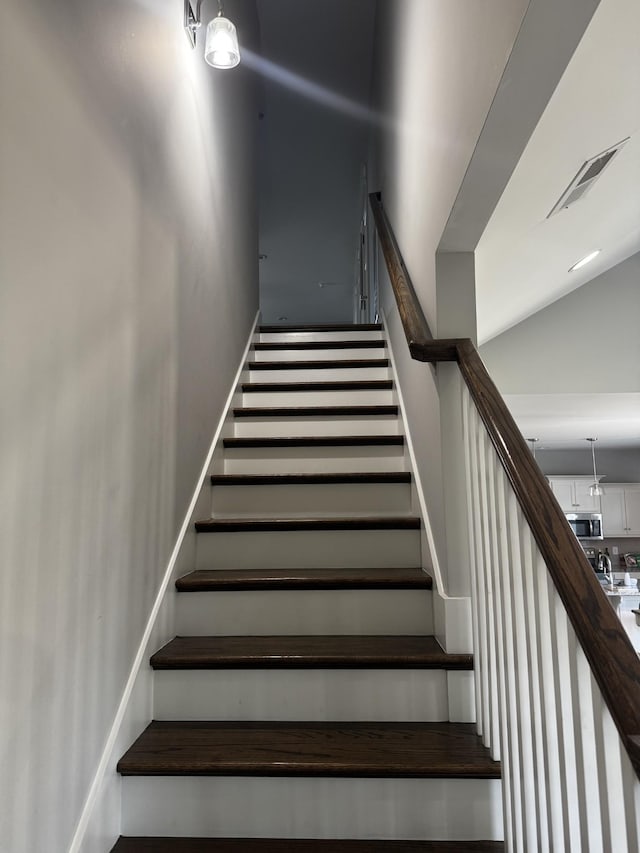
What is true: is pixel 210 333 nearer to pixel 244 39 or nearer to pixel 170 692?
pixel 170 692

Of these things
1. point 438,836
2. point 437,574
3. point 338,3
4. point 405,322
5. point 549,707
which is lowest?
point 438,836

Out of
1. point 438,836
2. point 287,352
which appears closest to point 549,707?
point 438,836

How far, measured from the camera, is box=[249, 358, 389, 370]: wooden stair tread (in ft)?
11.8

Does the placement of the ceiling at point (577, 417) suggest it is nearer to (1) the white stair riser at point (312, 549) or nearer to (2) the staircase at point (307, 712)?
(1) the white stair riser at point (312, 549)

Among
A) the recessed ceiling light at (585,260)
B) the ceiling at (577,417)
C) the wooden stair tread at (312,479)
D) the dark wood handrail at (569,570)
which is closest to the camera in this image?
the dark wood handrail at (569,570)

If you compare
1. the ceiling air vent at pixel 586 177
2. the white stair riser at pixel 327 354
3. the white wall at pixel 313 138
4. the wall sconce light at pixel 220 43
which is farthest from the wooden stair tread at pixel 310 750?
the white wall at pixel 313 138

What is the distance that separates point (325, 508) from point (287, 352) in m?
1.70

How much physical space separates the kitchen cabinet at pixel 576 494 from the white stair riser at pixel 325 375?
6903mm

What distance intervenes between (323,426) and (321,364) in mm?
670

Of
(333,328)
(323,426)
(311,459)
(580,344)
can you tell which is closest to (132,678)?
(311,459)

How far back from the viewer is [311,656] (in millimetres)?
1646

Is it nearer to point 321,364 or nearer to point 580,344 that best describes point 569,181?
point 321,364

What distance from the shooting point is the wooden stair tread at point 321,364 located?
360 cm

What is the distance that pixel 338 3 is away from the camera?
4.59 metres
